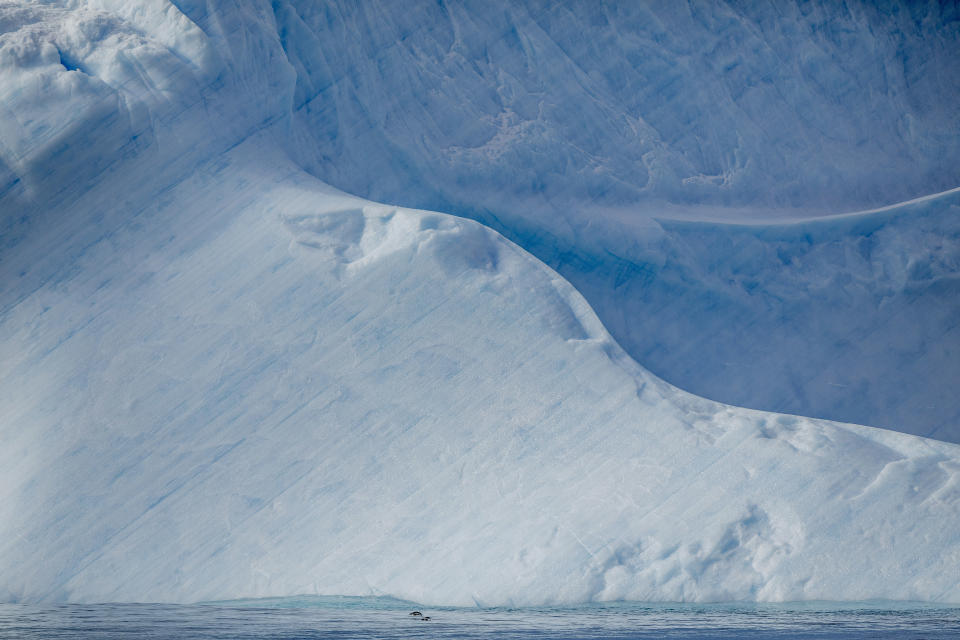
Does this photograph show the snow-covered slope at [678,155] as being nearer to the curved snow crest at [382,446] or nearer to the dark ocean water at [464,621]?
the curved snow crest at [382,446]

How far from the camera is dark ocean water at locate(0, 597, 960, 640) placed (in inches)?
193

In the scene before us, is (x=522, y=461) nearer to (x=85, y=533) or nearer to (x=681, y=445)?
(x=681, y=445)

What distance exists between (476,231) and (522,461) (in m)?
1.65

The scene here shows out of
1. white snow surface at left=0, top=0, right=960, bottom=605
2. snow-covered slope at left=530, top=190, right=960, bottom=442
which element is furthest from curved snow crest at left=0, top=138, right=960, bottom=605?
snow-covered slope at left=530, top=190, right=960, bottom=442

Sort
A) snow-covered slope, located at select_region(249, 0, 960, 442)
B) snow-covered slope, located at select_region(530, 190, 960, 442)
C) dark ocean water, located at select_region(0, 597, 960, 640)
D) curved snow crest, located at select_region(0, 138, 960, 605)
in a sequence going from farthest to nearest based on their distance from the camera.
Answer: snow-covered slope, located at select_region(530, 190, 960, 442), snow-covered slope, located at select_region(249, 0, 960, 442), curved snow crest, located at select_region(0, 138, 960, 605), dark ocean water, located at select_region(0, 597, 960, 640)

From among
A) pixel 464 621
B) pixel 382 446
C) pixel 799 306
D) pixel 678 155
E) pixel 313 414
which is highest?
pixel 313 414

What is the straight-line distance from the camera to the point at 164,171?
749 centimetres

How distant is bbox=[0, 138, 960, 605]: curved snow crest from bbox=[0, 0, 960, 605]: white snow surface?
2 cm

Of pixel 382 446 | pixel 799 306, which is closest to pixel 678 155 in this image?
pixel 799 306

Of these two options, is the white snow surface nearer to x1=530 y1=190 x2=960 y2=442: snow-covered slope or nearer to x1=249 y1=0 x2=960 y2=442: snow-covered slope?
x1=249 y1=0 x2=960 y2=442: snow-covered slope

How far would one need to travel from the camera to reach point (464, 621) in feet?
17.7

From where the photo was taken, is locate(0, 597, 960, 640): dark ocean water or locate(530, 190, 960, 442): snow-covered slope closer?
locate(0, 597, 960, 640): dark ocean water

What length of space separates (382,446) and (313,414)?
1.58 ft

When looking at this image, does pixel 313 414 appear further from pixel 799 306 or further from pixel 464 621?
pixel 799 306
